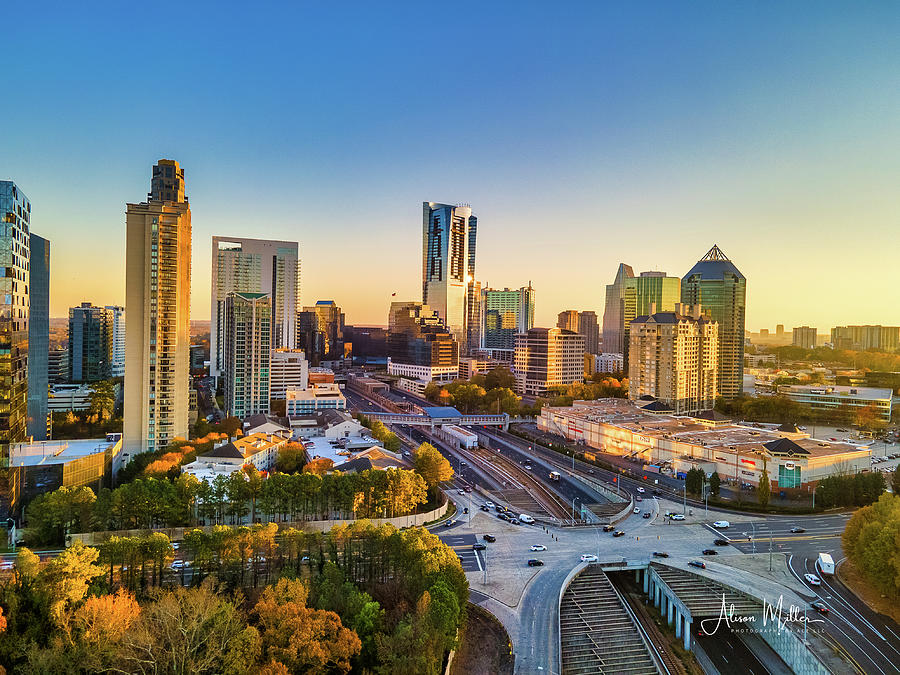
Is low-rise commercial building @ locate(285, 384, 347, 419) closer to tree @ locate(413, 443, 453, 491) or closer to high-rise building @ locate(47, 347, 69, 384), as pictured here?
tree @ locate(413, 443, 453, 491)

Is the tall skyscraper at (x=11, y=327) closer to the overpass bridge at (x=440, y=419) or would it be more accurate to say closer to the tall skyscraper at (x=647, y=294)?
the overpass bridge at (x=440, y=419)

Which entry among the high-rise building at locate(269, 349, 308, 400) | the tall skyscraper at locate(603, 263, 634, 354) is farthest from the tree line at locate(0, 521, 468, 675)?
the tall skyscraper at locate(603, 263, 634, 354)

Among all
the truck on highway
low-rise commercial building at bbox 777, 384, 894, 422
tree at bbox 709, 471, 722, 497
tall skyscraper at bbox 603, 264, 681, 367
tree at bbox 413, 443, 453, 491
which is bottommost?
the truck on highway

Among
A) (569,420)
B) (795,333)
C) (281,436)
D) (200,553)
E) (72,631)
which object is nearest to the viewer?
(72,631)

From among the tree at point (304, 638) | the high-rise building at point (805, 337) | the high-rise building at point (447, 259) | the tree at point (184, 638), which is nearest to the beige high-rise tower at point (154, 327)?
the tree at point (184, 638)

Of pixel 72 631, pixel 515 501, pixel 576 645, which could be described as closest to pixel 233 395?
pixel 515 501

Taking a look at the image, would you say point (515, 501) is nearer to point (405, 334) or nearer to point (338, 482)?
point (338, 482)

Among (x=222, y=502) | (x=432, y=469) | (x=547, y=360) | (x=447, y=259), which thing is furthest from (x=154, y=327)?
(x=447, y=259)
